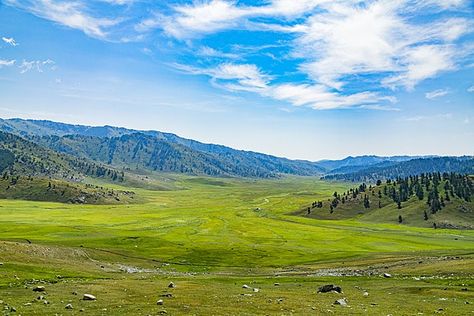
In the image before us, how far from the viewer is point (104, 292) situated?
41281 millimetres

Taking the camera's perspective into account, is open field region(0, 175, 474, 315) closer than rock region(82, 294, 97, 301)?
Yes

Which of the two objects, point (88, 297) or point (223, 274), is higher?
point (88, 297)

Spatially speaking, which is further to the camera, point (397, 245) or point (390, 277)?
point (397, 245)

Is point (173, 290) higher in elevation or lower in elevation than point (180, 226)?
higher

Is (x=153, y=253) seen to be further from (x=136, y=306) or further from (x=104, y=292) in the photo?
(x=136, y=306)

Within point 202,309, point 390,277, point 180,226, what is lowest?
point 180,226

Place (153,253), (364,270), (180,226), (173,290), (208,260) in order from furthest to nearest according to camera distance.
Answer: (180,226) → (153,253) → (208,260) → (364,270) → (173,290)

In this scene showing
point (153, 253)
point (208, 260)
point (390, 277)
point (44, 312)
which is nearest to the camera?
point (44, 312)

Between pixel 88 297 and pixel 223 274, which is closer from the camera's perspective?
pixel 88 297

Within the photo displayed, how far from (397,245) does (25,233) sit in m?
130

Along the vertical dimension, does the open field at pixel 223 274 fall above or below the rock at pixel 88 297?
below

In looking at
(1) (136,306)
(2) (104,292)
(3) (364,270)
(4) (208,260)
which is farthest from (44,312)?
(4) (208,260)

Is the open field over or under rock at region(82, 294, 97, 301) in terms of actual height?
under

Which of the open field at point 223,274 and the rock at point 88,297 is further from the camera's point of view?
the rock at point 88,297
